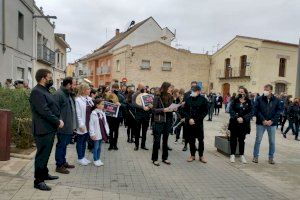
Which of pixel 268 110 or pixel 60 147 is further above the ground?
pixel 268 110

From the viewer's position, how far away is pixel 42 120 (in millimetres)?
5293

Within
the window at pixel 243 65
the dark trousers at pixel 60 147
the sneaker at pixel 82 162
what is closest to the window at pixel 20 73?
the sneaker at pixel 82 162

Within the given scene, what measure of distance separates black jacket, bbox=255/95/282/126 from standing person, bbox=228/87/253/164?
0.30 meters

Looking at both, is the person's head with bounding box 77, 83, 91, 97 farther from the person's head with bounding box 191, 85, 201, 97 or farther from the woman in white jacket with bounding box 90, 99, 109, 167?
the person's head with bounding box 191, 85, 201, 97

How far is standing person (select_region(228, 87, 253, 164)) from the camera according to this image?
27.0 feet

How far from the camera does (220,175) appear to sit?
23.2 ft

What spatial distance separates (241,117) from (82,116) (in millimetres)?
3954

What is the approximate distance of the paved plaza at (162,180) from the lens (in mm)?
5469

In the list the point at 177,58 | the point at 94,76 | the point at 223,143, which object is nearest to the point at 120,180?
the point at 223,143

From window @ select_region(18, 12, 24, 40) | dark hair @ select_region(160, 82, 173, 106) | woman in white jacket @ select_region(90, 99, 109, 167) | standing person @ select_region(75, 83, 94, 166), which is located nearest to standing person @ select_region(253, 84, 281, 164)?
dark hair @ select_region(160, 82, 173, 106)

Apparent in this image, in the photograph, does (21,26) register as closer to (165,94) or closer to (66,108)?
(165,94)

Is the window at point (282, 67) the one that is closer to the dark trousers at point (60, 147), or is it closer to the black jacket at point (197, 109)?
the black jacket at point (197, 109)

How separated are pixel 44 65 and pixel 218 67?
19.9m

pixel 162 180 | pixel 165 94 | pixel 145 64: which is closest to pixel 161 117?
pixel 165 94
